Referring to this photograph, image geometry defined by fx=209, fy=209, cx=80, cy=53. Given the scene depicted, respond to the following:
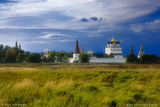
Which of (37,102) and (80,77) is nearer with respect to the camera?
(37,102)

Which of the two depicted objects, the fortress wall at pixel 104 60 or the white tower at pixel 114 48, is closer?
the fortress wall at pixel 104 60

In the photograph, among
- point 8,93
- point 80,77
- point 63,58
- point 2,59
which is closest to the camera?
point 8,93

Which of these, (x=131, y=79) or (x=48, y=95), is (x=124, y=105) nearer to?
(x=48, y=95)

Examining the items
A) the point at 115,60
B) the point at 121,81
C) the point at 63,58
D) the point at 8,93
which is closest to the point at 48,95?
the point at 8,93

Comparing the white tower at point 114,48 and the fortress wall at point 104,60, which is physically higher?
the white tower at point 114,48

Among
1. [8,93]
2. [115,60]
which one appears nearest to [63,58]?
[115,60]

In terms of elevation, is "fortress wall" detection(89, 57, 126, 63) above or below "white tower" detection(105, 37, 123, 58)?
below

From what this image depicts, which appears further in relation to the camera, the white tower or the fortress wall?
the white tower

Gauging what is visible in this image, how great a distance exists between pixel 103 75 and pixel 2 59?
47.3 meters

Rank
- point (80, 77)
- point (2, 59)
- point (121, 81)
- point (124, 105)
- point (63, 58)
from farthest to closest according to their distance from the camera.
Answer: point (63, 58)
point (2, 59)
point (80, 77)
point (121, 81)
point (124, 105)

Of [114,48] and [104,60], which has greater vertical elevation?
[114,48]

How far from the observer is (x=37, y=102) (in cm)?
571

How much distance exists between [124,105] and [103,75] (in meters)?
6.98

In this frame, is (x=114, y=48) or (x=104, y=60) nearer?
(x=104, y=60)
